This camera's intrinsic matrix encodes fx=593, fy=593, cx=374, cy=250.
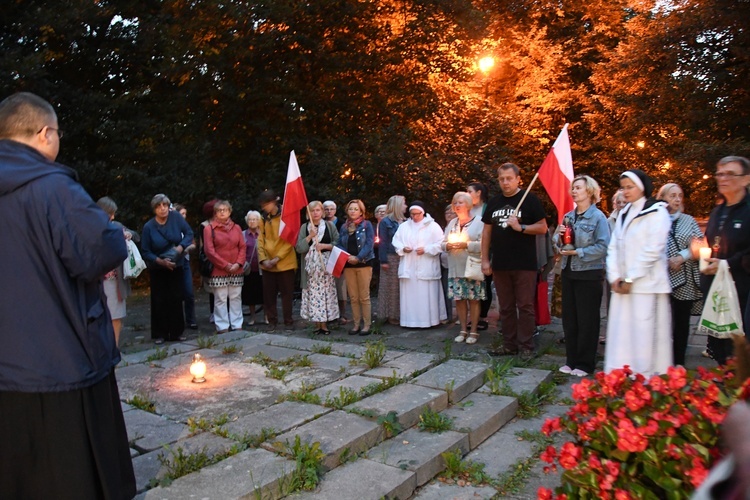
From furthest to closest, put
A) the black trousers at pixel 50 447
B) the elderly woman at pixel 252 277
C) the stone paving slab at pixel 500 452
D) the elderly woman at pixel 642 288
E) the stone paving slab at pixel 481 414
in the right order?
the elderly woman at pixel 252 277 < the elderly woman at pixel 642 288 < the stone paving slab at pixel 481 414 < the stone paving slab at pixel 500 452 < the black trousers at pixel 50 447

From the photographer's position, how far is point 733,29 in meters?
16.0

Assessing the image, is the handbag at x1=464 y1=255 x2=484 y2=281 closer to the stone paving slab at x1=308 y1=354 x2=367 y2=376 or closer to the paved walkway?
the paved walkway

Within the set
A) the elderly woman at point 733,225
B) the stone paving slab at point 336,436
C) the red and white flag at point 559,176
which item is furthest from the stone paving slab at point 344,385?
the elderly woman at point 733,225

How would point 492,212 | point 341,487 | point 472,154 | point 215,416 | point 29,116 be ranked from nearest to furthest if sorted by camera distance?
point 29,116 → point 341,487 → point 215,416 → point 492,212 → point 472,154

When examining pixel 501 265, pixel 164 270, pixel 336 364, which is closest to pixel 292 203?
pixel 164 270

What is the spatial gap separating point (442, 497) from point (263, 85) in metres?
13.6

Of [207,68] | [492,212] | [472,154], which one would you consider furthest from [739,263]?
[207,68]

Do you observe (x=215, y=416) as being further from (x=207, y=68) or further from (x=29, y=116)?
(x=207, y=68)

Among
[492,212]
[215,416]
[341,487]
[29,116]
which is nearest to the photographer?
[29,116]

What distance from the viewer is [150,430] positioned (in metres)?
4.36

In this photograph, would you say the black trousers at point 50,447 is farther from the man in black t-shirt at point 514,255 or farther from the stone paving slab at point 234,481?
the man in black t-shirt at point 514,255

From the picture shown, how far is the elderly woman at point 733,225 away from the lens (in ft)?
16.2

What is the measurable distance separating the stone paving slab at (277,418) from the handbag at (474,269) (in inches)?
136

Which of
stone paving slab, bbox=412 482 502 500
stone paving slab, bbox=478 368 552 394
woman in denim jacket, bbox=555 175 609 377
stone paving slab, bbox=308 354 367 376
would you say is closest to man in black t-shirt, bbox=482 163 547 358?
woman in denim jacket, bbox=555 175 609 377
